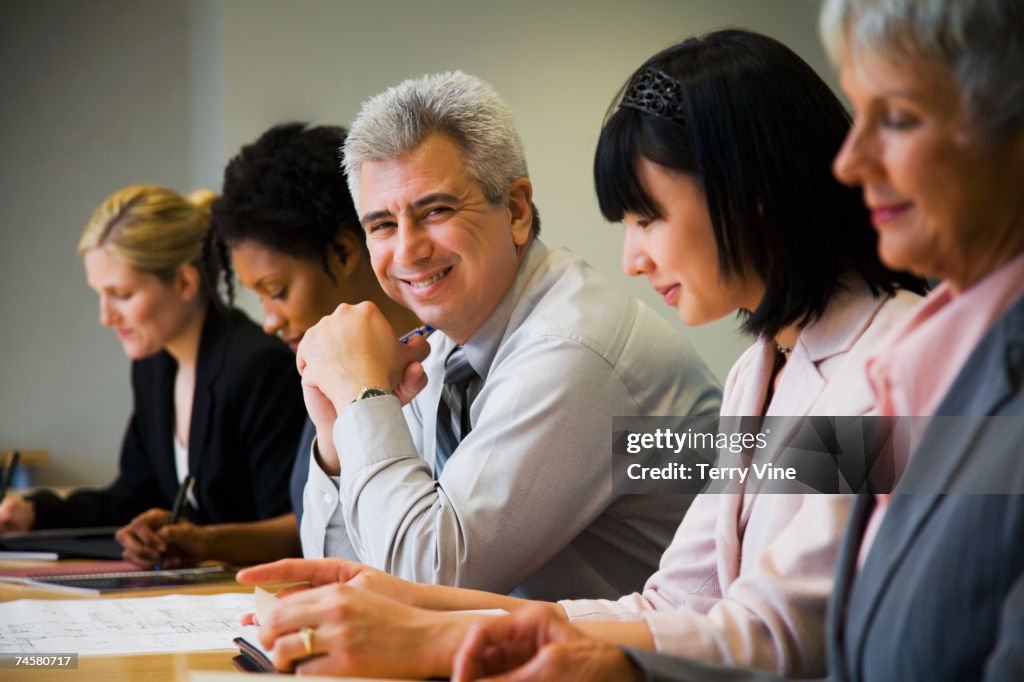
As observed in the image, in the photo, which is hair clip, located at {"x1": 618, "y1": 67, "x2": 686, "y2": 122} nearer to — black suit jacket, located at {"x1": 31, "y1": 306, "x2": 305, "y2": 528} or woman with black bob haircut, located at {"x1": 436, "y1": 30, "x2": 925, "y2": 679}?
woman with black bob haircut, located at {"x1": 436, "y1": 30, "x2": 925, "y2": 679}

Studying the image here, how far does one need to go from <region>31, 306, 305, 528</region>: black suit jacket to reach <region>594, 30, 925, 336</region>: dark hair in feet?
4.89

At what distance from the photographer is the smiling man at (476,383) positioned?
4.59 ft

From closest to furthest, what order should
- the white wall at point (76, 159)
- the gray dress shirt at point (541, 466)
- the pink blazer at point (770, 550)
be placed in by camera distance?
the pink blazer at point (770, 550), the gray dress shirt at point (541, 466), the white wall at point (76, 159)

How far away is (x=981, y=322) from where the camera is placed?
29.0 inches

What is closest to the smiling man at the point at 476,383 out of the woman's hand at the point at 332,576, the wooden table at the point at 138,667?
the woman's hand at the point at 332,576

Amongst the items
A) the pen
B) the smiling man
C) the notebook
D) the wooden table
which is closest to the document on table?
the wooden table

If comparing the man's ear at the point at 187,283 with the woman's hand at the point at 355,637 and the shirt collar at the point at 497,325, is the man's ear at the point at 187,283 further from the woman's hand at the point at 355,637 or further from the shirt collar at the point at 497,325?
the woman's hand at the point at 355,637

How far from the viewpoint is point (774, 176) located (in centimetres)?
111

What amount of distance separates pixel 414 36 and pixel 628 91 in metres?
2.54

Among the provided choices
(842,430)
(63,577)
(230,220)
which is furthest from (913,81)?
(230,220)

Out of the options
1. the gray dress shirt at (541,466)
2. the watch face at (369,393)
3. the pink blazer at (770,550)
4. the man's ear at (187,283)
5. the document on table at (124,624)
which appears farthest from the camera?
the man's ear at (187,283)

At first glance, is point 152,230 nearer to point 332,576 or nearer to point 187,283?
point 187,283

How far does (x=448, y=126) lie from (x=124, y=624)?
0.80 meters

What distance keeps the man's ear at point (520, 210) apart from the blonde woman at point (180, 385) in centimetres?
97
